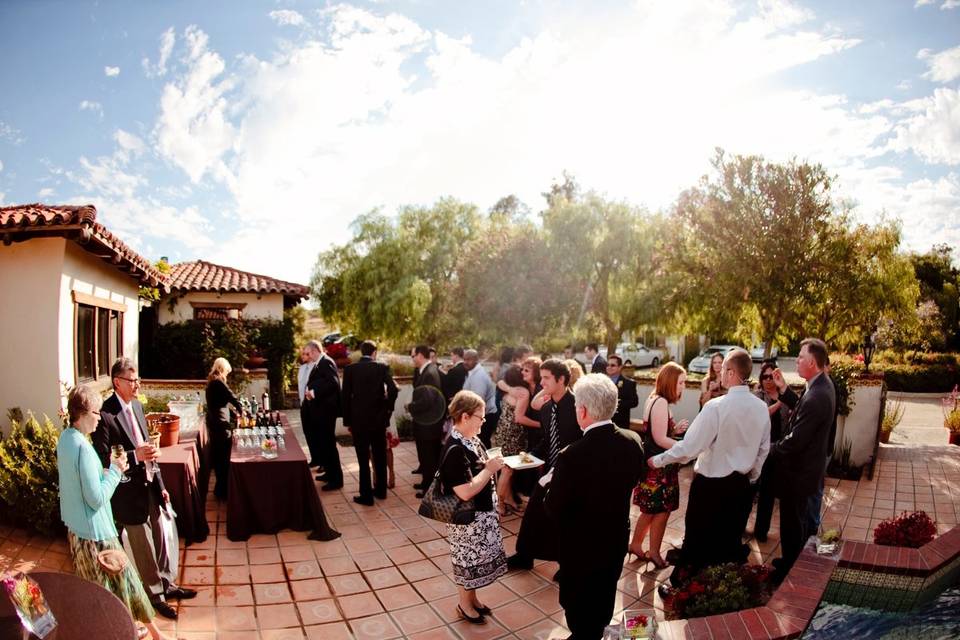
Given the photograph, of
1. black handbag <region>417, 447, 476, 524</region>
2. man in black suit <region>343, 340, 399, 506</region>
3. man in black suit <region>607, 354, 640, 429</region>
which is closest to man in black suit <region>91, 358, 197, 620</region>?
black handbag <region>417, 447, 476, 524</region>

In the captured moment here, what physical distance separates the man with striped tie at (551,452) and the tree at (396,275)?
17.5 metres

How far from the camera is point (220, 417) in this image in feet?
21.2

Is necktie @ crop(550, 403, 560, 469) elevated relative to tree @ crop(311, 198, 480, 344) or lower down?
lower down

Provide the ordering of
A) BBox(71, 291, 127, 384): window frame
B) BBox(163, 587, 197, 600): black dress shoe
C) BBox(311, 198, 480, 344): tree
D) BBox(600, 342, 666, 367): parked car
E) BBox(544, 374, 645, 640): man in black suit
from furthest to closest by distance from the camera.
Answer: BBox(600, 342, 666, 367): parked car → BBox(311, 198, 480, 344): tree → BBox(71, 291, 127, 384): window frame → BBox(163, 587, 197, 600): black dress shoe → BBox(544, 374, 645, 640): man in black suit

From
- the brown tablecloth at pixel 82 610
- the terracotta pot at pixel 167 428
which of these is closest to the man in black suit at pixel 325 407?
the terracotta pot at pixel 167 428

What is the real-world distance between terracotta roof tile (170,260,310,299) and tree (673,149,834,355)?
1114 cm

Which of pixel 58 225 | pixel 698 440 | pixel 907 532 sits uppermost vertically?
pixel 58 225

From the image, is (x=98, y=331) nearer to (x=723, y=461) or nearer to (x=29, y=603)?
(x=29, y=603)

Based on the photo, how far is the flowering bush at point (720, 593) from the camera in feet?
11.1

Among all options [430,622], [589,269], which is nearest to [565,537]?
[430,622]

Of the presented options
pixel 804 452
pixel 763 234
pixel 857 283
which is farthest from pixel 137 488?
pixel 857 283

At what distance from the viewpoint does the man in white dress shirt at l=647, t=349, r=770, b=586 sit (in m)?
4.03

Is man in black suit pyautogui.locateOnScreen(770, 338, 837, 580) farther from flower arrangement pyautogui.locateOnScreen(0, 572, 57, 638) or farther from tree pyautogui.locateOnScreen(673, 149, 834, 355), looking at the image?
tree pyautogui.locateOnScreen(673, 149, 834, 355)

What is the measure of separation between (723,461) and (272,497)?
4.22 m
